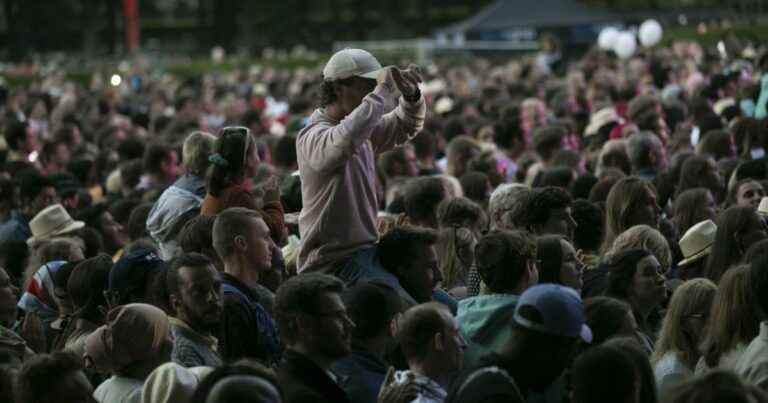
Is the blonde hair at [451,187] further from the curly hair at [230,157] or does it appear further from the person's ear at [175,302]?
the person's ear at [175,302]

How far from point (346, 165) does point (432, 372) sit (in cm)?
170

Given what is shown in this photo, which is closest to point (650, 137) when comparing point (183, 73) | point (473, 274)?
point (473, 274)

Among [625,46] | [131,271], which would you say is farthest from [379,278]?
[625,46]

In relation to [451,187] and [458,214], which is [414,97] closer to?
[458,214]

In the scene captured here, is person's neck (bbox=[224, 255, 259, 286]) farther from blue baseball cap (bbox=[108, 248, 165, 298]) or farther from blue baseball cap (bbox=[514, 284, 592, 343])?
blue baseball cap (bbox=[514, 284, 592, 343])

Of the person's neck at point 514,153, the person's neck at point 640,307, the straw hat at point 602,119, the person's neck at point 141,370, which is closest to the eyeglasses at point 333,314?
the person's neck at point 141,370

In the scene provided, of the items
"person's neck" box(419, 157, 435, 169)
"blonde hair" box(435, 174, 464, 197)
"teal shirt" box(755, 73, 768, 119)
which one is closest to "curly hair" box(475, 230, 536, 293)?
"blonde hair" box(435, 174, 464, 197)

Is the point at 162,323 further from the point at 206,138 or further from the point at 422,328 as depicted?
the point at 206,138

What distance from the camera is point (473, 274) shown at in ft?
28.4

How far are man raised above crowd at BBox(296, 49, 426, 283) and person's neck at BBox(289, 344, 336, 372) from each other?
1.41 meters

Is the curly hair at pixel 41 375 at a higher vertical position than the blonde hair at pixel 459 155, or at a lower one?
higher

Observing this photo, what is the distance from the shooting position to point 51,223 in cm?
1122

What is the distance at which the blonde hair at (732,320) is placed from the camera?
6.89 metres

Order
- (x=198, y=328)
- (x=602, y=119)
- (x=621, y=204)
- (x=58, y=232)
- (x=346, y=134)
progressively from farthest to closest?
1. (x=602, y=119)
2. (x=58, y=232)
3. (x=621, y=204)
4. (x=346, y=134)
5. (x=198, y=328)
